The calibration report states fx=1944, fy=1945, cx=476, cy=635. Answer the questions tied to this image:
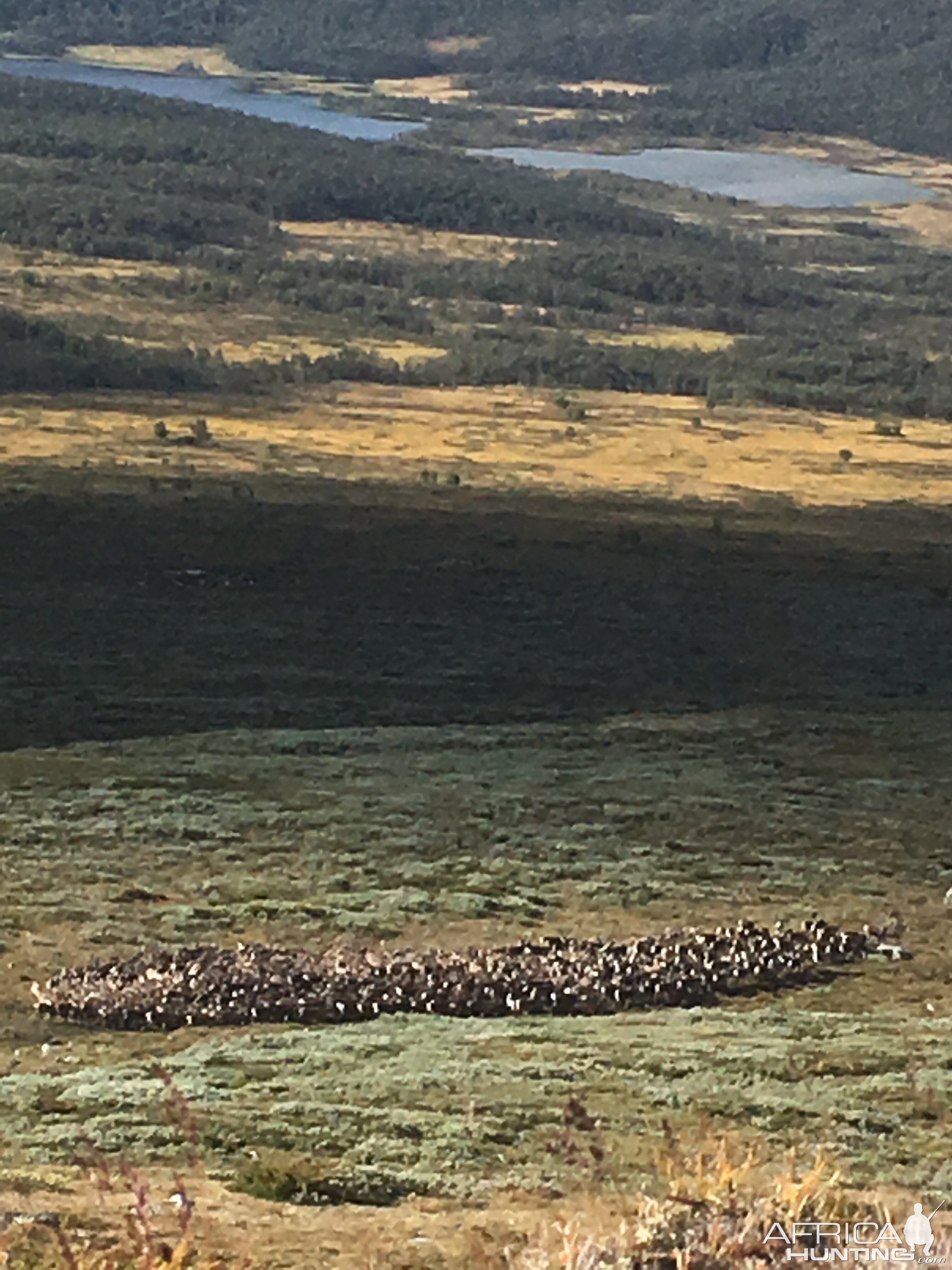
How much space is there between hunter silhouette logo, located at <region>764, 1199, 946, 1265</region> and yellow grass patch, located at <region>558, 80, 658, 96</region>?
113682 millimetres

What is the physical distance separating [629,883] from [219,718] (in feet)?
12.6

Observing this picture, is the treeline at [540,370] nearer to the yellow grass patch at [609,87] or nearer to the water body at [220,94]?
the water body at [220,94]

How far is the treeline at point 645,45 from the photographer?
109 meters

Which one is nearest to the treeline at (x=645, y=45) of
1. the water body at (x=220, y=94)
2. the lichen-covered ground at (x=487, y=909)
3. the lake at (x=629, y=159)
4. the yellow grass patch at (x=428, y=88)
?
the yellow grass patch at (x=428, y=88)

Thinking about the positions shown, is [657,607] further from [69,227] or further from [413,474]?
[69,227]

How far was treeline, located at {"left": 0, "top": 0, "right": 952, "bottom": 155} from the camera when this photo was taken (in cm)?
10900

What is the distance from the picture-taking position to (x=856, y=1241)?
5.18 meters

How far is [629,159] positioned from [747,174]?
6.09m

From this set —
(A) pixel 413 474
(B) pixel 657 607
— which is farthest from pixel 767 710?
(A) pixel 413 474

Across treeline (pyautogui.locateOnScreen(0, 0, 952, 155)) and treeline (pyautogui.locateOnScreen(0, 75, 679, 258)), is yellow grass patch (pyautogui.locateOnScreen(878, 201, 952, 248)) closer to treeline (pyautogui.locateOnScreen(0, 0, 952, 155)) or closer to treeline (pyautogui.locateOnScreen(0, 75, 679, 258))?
treeline (pyautogui.locateOnScreen(0, 75, 679, 258))

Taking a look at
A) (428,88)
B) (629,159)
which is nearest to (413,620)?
(629,159)

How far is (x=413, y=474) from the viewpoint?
27.8 metres

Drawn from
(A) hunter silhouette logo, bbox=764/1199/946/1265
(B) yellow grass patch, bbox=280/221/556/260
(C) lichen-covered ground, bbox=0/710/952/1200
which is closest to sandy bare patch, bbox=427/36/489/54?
(B) yellow grass patch, bbox=280/221/556/260

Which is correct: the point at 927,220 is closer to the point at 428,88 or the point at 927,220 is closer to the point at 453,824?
the point at 428,88
